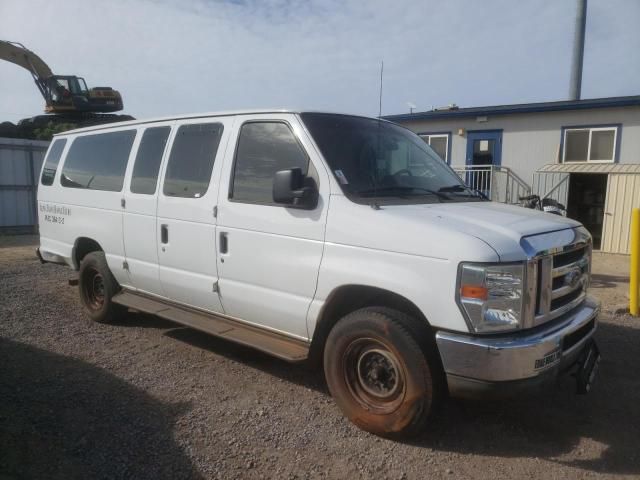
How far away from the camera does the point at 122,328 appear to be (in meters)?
5.64

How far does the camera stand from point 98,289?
231 inches

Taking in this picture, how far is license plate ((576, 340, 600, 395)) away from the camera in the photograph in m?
3.32

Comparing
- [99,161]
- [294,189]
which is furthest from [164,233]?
[294,189]

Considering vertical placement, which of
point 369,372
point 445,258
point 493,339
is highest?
point 445,258

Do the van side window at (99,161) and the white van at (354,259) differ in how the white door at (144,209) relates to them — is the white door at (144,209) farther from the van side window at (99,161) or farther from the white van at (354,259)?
the van side window at (99,161)

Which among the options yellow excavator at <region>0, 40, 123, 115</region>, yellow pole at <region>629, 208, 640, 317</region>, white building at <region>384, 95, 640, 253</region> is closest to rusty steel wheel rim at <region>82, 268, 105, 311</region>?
yellow pole at <region>629, 208, 640, 317</region>

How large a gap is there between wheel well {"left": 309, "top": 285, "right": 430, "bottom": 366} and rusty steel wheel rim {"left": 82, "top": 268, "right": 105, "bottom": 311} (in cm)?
328

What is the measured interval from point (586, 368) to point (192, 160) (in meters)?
3.55

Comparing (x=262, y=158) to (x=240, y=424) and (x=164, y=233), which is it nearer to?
(x=164, y=233)

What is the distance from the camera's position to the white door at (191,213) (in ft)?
13.9

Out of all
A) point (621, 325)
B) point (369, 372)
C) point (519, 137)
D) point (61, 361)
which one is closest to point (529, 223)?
point (369, 372)

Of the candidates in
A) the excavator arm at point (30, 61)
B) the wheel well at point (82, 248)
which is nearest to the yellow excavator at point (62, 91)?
the excavator arm at point (30, 61)

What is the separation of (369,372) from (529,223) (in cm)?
147

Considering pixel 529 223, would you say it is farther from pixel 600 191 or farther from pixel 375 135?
pixel 600 191
